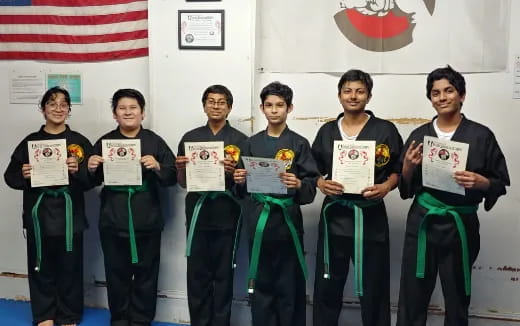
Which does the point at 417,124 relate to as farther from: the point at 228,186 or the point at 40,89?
the point at 40,89

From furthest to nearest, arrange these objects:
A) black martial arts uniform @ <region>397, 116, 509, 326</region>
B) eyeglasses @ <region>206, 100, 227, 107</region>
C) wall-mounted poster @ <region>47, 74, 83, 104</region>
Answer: wall-mounted poster @ <region>47, 74, 83, 104</region> → eyeglasses @ <region>206, 100, 227, 107</region> → black martial arts uniform @ <region>397, 116, 509, 326</region>

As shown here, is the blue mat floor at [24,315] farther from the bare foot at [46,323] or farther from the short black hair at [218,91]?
the short black hair at [218,91]

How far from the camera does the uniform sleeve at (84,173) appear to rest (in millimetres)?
3119

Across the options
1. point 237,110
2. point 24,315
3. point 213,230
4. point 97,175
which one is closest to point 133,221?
point 97,175

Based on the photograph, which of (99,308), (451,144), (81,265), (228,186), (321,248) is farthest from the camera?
(99,308)

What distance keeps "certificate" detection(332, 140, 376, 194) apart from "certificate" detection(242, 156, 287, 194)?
0.28 m

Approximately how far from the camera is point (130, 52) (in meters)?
3.46

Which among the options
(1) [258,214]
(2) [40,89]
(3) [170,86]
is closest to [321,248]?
(1) [258,214]

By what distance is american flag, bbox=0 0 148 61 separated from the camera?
11.3ft

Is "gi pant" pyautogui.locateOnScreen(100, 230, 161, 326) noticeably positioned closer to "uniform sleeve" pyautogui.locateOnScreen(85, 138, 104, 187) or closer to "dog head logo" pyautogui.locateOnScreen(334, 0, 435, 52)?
"uniform sleeve" pyautogui.locateOnScreen(85, 138, 104, 187)

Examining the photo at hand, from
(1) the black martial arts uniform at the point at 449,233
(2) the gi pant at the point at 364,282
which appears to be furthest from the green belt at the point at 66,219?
(1) the black martial arts uniform at the point at 449,233

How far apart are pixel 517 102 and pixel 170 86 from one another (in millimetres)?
2120

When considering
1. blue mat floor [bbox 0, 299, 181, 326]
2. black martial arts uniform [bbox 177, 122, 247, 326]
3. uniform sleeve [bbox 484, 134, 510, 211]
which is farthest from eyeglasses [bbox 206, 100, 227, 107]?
blue mat floor [bbox 0, 299, 181, 326]

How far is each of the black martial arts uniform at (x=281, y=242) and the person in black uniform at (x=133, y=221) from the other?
1.95ft
